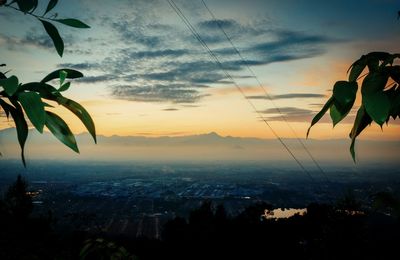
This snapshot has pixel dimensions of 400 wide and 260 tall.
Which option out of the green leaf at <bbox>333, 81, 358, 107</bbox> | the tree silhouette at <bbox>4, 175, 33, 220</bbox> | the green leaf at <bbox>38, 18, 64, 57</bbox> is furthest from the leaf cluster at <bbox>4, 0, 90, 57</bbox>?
the tree silhouette at <bbox>4, 175, 33, 220</bbox>

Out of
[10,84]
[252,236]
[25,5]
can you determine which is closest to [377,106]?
[10,84]

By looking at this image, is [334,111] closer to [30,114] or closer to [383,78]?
[383,78]

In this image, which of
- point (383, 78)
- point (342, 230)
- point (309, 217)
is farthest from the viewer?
point (309, 217)

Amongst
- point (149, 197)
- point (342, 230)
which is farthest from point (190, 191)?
point (342, 230)

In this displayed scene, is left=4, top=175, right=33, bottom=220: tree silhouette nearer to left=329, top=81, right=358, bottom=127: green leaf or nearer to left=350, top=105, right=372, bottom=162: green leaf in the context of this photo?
left=350, top=105, right=372, bottom=162: green leaf

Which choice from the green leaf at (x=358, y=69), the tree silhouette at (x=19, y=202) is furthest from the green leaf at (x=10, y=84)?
the tree silhouette at (x=19, y=202)

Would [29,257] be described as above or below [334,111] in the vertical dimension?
below
